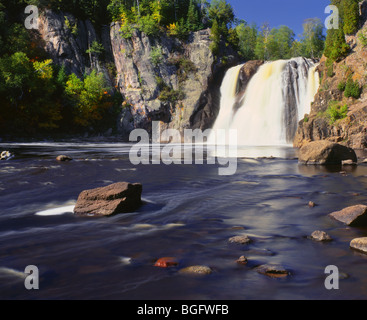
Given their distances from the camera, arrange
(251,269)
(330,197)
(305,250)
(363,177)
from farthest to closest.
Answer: (363,177)
(330,197)
(305,250)
(251,269)

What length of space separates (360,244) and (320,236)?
66 cm

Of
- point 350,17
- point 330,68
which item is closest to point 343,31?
point 350,17

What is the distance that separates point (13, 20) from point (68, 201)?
4806 centimetres

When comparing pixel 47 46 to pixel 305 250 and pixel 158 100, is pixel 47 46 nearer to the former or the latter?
pixel 158 100

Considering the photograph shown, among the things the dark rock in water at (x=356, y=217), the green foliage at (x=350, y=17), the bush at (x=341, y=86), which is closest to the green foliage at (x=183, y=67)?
the green foliage at (x=350, y=17)

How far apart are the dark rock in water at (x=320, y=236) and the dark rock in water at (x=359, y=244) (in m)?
0.42

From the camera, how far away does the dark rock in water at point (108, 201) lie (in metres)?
7.26

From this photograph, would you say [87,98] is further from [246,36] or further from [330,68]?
[246,36]

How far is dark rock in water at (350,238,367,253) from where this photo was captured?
187 inches

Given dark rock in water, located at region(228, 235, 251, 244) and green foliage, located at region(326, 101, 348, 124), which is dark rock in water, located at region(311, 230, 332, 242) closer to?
dark rock in water, located at region(228, 235, 251, 244)

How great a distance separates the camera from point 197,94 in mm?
44438

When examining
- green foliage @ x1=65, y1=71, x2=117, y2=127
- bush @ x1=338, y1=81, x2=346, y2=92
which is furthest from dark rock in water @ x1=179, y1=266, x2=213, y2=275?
green foliage @ x1=65, y1=71, x2=117, y2=127
